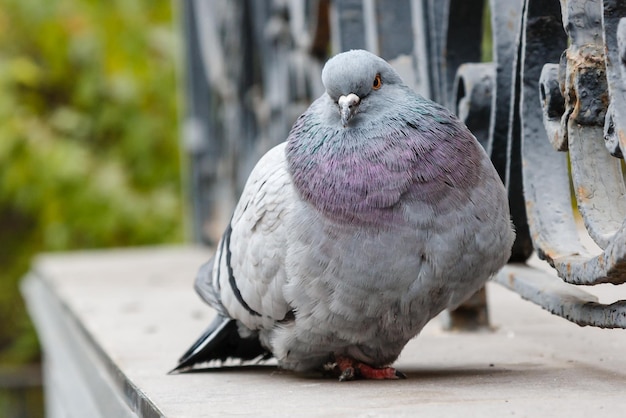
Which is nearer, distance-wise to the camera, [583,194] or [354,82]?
[583,194]

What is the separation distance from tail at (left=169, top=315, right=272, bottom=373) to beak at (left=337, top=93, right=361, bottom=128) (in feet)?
2.34

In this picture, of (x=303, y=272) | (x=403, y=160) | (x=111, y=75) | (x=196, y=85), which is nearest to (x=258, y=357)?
(x=303, y=272)

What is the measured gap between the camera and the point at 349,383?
8.21 ft

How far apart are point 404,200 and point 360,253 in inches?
6.0

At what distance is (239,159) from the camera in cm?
668

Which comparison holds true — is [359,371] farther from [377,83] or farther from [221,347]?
[377,83]

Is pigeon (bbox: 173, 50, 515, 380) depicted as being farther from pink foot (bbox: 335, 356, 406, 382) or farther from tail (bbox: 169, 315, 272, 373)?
tail (bbox: 169, 315, 272, 373)

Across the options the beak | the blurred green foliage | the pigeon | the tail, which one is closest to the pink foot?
the pigeon

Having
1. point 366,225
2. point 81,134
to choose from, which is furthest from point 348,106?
point 81,134

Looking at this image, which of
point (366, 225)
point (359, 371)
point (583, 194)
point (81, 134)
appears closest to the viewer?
point (583, 194)

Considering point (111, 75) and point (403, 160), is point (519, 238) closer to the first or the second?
point (403, 160)

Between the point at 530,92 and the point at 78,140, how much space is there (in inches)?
287

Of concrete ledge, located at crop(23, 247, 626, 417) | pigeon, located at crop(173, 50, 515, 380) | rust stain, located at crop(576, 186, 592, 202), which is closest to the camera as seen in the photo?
concrete ledge, located at crop(23, 247, 626, 417)

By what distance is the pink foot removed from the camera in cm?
255
